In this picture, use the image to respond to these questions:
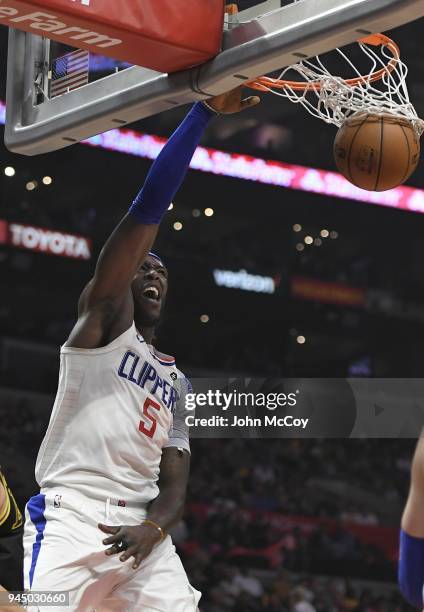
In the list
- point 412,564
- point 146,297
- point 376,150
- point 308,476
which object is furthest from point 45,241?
point 412,564

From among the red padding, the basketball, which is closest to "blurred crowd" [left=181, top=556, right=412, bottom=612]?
the basketball

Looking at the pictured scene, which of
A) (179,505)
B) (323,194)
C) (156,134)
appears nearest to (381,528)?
(323,194)

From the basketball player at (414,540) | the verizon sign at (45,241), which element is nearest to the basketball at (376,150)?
the basketball player at (414,540)

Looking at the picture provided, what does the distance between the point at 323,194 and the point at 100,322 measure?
14036 mm

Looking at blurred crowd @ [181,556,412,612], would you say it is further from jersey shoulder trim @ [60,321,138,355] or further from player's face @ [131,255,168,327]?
jersey shoulder trim @ [60,321,138,355]

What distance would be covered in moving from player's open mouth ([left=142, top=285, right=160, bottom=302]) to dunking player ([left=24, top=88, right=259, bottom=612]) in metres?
0.15

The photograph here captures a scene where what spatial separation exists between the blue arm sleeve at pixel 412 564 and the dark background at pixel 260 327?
9.93 m

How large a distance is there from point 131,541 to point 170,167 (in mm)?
1297

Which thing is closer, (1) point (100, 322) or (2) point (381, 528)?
(1) point (100, 322)

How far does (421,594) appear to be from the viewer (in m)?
2.52

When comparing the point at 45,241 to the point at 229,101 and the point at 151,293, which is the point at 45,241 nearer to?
the point at 151,293

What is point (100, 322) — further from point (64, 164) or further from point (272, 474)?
point (64, 164)

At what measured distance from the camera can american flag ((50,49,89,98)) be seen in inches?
142

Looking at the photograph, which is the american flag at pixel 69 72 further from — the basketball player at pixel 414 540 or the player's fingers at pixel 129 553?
the basketball player at pixel 414 540
